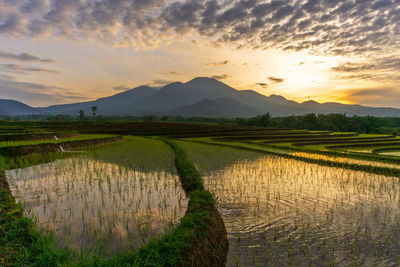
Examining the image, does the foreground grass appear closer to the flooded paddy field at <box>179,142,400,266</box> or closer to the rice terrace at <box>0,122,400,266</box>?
the rice terrace at <box>0,122,400,266</box>

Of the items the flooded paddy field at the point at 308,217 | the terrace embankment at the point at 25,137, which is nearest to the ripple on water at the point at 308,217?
the flooded paddy field at the point at 308,217

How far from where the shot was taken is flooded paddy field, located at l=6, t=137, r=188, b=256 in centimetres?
507

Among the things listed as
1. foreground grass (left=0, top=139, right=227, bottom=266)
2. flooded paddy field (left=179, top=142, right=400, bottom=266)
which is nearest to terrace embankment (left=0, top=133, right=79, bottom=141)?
foreground grass (left=0, top=139, right=227, bottom=266)

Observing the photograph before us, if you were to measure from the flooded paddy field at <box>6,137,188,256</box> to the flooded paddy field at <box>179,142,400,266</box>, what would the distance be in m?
1.81

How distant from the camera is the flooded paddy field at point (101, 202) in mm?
5070

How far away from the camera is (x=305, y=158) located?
624 inches

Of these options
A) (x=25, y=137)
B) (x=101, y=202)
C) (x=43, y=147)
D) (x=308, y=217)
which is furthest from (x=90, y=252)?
(x=25, y=137)

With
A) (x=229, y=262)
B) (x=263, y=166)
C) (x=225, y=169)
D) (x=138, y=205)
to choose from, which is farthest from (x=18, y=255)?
(x=263, y=166)

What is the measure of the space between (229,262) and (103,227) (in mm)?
3125

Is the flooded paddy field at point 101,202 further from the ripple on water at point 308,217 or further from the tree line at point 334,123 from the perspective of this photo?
the tree line at point 334,123

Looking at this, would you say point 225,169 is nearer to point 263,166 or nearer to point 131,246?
point 263,166

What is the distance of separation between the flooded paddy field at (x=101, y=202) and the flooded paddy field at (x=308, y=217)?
5.95ft

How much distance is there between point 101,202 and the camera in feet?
23.4

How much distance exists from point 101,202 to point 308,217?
6.27m
